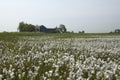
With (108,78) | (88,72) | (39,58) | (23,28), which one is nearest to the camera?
(108,78)

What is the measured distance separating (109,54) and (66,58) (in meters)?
3.90

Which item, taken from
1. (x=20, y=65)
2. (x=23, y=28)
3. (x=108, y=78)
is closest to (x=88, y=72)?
(x=108, y=78)

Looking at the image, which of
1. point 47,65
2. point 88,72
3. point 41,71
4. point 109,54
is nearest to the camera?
point 88,72

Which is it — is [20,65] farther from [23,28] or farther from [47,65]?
[23,28]

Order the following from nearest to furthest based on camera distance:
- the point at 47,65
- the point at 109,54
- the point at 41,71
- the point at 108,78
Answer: the point at 108,78
the point at 41,71
the point at 47,65
the point at 109,54

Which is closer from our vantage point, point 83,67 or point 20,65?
point 83,67

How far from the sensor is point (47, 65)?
9.37m

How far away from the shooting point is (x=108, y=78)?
663cm

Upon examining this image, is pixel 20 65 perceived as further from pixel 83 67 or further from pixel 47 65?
pixel 83 67

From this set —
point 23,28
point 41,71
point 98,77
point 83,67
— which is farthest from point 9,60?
point 23,28

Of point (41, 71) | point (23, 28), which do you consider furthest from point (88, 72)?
point (23, 28)

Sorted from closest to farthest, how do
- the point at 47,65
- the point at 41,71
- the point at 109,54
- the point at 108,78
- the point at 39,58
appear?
the point at 108,78 < the point at 41,71 < the point at 47,65 < the point at 39,58 < the point at 109,54

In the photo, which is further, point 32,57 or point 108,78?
point 32,57

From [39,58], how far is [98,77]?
4.08m
